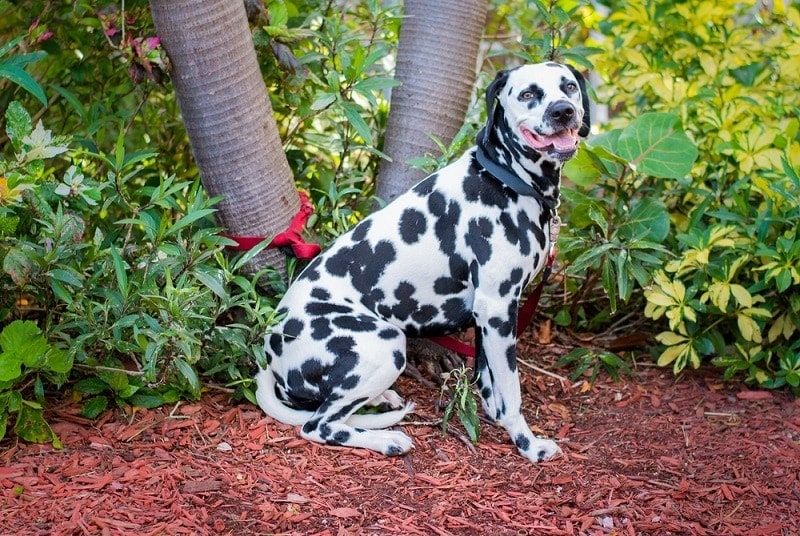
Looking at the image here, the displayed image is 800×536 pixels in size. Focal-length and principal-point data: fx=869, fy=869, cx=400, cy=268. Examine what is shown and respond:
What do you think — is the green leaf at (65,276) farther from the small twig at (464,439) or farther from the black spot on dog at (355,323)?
the small twig at (464,439)

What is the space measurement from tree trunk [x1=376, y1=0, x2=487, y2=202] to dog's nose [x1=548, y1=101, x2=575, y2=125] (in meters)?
1.12

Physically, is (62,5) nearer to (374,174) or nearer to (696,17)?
(374,174)

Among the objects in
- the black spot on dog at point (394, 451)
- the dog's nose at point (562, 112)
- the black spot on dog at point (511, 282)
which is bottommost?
the black spot on dog at point (394, 451)

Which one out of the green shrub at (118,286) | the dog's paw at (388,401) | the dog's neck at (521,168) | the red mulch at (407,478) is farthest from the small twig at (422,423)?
the dog's neck at (521,168)

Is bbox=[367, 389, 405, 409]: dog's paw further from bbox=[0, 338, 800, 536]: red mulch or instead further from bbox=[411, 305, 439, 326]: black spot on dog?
bbox=[411, 305, 439, 326]: black spot on dog

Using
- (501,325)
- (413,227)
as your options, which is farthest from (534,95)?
(501,325)

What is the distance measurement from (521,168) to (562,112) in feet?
1.23

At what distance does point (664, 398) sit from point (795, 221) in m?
1.12

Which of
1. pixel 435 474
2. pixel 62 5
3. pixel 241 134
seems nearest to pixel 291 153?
pixel 241 134

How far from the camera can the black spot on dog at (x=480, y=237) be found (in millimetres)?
3688

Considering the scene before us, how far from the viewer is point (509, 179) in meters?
3.67

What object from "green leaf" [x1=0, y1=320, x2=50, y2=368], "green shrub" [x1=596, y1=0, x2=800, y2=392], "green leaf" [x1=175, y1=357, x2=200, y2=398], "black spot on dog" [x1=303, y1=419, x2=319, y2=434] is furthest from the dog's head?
"green leaf" [x1=0, y1=320, x2=50, y2=368]

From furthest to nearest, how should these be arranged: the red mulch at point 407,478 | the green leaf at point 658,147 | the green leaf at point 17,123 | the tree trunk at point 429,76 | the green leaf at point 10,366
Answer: the tree trunk at point 429,76 < the green leaf at point 658,147 < the green leaf at point 17,123 < the green leaf at point 10,366 < the red mulch at point 407,478

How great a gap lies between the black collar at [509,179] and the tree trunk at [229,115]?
104cm
